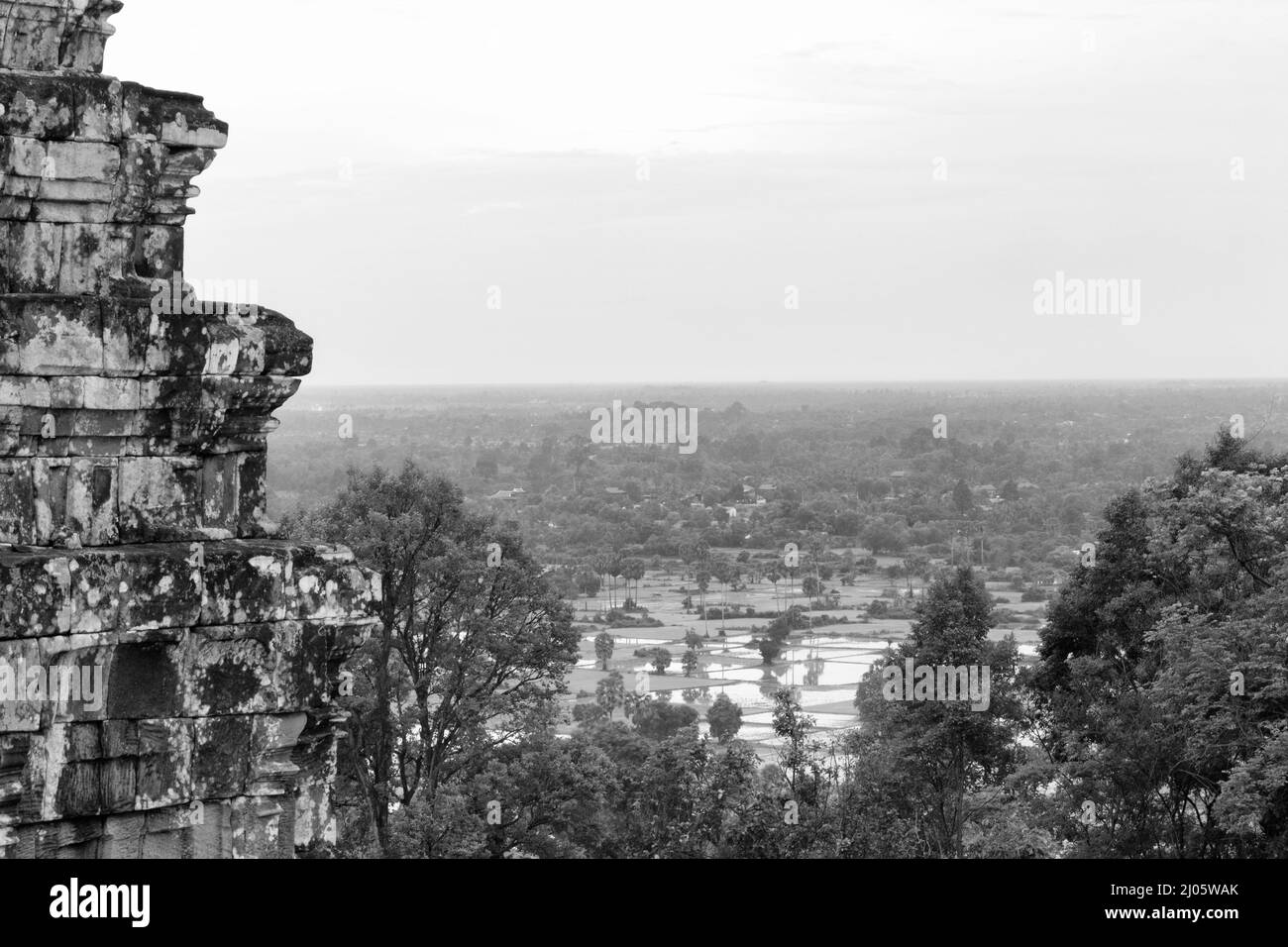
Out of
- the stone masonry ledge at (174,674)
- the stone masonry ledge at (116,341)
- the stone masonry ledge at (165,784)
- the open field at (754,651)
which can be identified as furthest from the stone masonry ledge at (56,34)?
the open field at (754,651)

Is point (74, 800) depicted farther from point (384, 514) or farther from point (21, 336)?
point (384, 514)

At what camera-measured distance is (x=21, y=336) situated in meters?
6.30

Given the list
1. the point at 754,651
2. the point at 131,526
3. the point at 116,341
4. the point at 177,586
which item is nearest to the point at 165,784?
the point at 177,586

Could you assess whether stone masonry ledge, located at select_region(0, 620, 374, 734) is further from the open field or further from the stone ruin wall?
the open field

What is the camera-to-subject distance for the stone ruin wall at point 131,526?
6.21 m

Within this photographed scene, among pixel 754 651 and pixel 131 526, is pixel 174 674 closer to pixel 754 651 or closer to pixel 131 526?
pixel 131 526

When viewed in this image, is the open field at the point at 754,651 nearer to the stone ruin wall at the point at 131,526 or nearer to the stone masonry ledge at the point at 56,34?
the stone ruin wall at the point at 131,526

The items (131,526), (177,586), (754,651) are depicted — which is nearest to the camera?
(177,586)

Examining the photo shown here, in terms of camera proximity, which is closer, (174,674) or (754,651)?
(174,674)

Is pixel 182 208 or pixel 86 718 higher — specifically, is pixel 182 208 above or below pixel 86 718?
above

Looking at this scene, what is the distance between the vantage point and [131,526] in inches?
256

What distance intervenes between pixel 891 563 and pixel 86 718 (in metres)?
62.9

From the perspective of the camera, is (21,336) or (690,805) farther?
(690,805)
